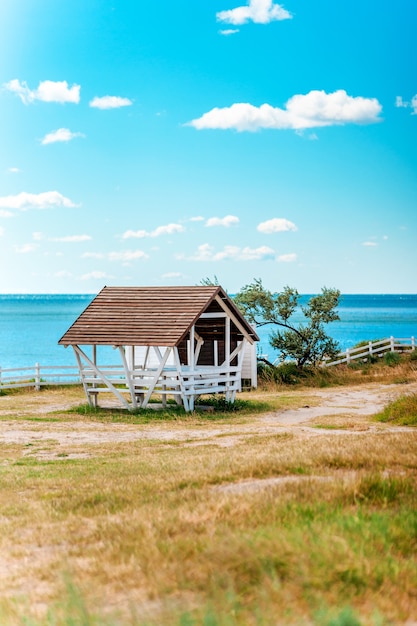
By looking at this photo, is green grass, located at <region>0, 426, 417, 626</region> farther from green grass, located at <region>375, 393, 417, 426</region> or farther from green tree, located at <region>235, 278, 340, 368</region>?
green tree, located at <region>235, 278, 340, 368</region>

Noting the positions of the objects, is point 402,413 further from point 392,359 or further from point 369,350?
point 369,350

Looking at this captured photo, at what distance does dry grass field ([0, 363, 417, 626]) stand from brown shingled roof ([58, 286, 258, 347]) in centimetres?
1060

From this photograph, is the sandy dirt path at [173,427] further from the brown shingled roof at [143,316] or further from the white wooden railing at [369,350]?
the white wooden railing at [369,350]

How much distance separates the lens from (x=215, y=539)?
6707mm

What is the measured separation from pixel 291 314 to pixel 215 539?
36.7 meters

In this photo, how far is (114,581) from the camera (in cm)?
615

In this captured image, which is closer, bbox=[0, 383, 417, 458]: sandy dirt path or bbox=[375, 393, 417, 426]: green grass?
bbox=[0, 383, 417, 458]: sandy dirt path

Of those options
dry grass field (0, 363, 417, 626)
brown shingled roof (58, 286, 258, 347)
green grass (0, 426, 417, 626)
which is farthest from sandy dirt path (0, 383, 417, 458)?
green grass (0, 426, 417, 626)

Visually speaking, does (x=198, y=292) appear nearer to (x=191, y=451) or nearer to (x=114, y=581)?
(x=191, y=451)

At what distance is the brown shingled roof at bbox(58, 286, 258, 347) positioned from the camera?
25.9 meters

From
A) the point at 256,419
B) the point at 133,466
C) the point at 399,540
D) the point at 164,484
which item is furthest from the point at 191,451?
the point at 399,540

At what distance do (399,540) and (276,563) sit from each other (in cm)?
125

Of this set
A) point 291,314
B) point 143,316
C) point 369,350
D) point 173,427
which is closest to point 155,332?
point 143,316

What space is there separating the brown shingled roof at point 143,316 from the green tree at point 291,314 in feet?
44.3
